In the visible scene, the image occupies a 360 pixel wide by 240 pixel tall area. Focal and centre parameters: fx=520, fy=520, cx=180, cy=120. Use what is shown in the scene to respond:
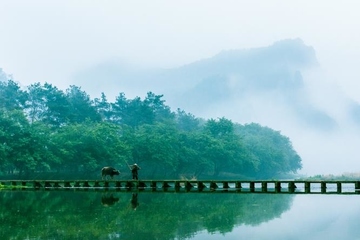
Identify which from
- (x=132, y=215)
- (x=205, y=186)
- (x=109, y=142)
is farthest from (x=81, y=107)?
(x=132, y=215)

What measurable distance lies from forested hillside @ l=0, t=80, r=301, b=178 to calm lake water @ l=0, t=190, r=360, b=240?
2698cm

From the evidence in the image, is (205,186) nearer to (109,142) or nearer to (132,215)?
(132,215)

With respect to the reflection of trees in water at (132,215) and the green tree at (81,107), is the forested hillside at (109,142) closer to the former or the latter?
the green tree at (81,107)

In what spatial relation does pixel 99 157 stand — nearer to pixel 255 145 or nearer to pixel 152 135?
pixel 152 135

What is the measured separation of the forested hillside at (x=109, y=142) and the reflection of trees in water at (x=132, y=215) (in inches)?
1019

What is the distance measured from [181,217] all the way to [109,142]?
4925 cm

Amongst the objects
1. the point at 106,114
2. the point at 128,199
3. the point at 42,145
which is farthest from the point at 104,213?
the point at 106,114

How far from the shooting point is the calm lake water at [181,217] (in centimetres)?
2002

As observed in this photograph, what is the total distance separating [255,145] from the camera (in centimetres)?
10838

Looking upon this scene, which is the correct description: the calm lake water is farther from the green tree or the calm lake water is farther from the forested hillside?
the green tree

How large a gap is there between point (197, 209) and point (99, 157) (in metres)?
44.2

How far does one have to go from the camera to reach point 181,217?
24.9 m

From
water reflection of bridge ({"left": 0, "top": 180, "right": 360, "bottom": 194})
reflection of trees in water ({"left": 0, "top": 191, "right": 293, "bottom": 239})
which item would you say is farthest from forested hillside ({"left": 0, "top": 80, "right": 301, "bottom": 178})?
reflection of trees in water ({"left": 0, "top": 191, "right": 293, "bottom": 239})

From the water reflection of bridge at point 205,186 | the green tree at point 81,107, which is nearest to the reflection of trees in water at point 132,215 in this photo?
the water reflection of bridge at point 205,186
